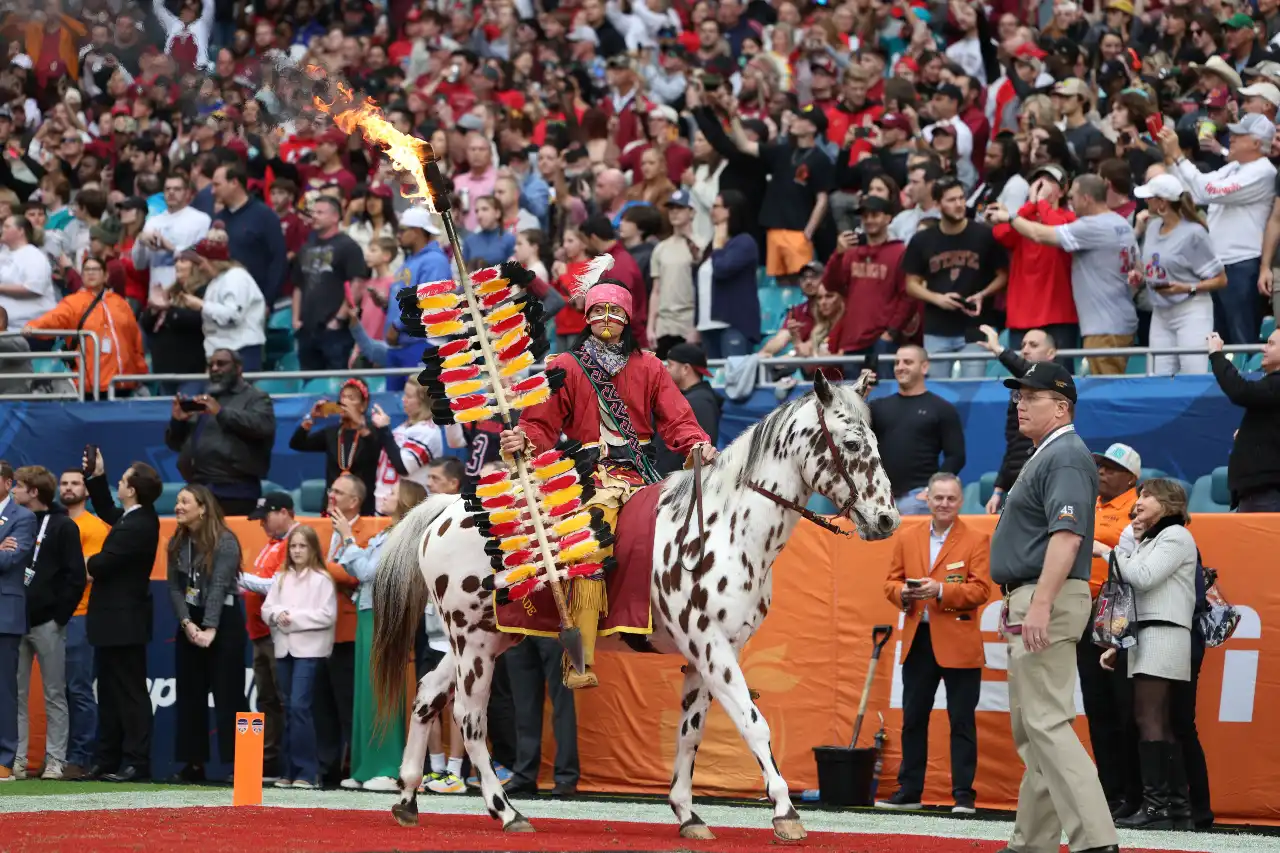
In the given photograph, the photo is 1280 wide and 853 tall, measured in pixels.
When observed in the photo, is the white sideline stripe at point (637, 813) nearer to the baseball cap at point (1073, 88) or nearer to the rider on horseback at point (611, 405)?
→ the rider on horseback at point (611, 405)

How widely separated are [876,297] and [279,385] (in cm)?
681

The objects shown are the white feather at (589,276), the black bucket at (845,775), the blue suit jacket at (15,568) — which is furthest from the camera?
the blue suit jacket at (15,568)

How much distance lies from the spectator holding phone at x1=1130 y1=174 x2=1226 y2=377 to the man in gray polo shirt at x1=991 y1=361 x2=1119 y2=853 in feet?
19.1

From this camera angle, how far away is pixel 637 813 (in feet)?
39.8

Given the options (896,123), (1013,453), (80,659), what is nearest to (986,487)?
(1013,453)

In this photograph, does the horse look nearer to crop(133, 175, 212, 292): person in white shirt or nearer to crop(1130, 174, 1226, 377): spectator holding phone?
crop(1130, 174, 1226, 377): spectator holding phone

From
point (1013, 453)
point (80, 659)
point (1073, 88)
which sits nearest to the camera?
point (1013, 453)

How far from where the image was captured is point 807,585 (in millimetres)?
13383

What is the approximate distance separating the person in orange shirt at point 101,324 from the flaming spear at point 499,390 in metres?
8.98

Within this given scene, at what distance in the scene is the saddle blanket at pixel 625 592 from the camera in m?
10.3

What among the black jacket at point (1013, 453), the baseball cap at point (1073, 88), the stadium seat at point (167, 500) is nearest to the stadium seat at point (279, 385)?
the stadium seat at point (167, 500)

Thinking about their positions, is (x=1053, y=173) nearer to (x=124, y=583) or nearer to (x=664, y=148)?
(x=664, y=148)

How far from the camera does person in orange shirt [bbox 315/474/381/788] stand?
1467cm

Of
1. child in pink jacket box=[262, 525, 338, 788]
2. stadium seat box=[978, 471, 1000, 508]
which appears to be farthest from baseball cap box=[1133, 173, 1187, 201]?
child in pink jacket box=[262, 525, 338, 788]
